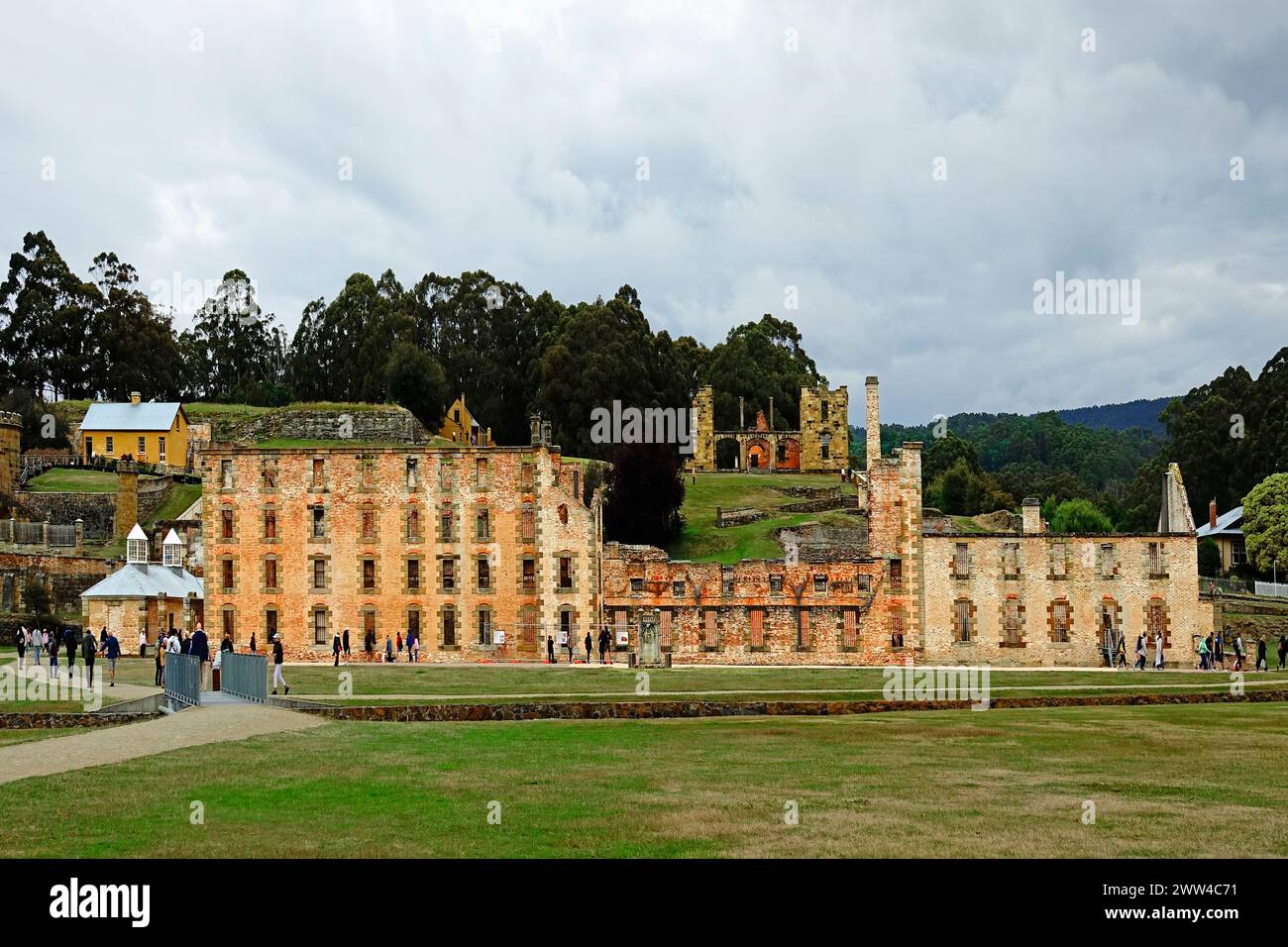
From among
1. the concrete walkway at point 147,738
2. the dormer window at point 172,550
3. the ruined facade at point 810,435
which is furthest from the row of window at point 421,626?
the ruined facade at point 810,435

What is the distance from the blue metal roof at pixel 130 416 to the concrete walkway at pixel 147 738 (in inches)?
2843

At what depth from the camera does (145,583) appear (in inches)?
2569

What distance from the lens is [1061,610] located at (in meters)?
65.7

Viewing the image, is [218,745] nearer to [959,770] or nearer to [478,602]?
[959,770]

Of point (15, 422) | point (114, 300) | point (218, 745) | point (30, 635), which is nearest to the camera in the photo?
point (218, 745)

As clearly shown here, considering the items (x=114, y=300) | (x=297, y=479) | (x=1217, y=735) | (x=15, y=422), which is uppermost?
(x=114, y=300)

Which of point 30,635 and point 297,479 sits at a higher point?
point 297,479

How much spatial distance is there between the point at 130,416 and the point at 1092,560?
6875 cm

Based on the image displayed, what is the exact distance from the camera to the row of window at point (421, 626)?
68.3 m

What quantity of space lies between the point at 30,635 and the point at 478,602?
62.3 feet

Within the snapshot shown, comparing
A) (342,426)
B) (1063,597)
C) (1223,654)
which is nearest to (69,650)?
(1063,597)

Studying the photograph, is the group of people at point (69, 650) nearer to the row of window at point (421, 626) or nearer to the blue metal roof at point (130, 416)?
the row of window at point (421, 626)

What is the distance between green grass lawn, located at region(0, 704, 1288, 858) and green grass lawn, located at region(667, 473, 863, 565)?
46189 mm
